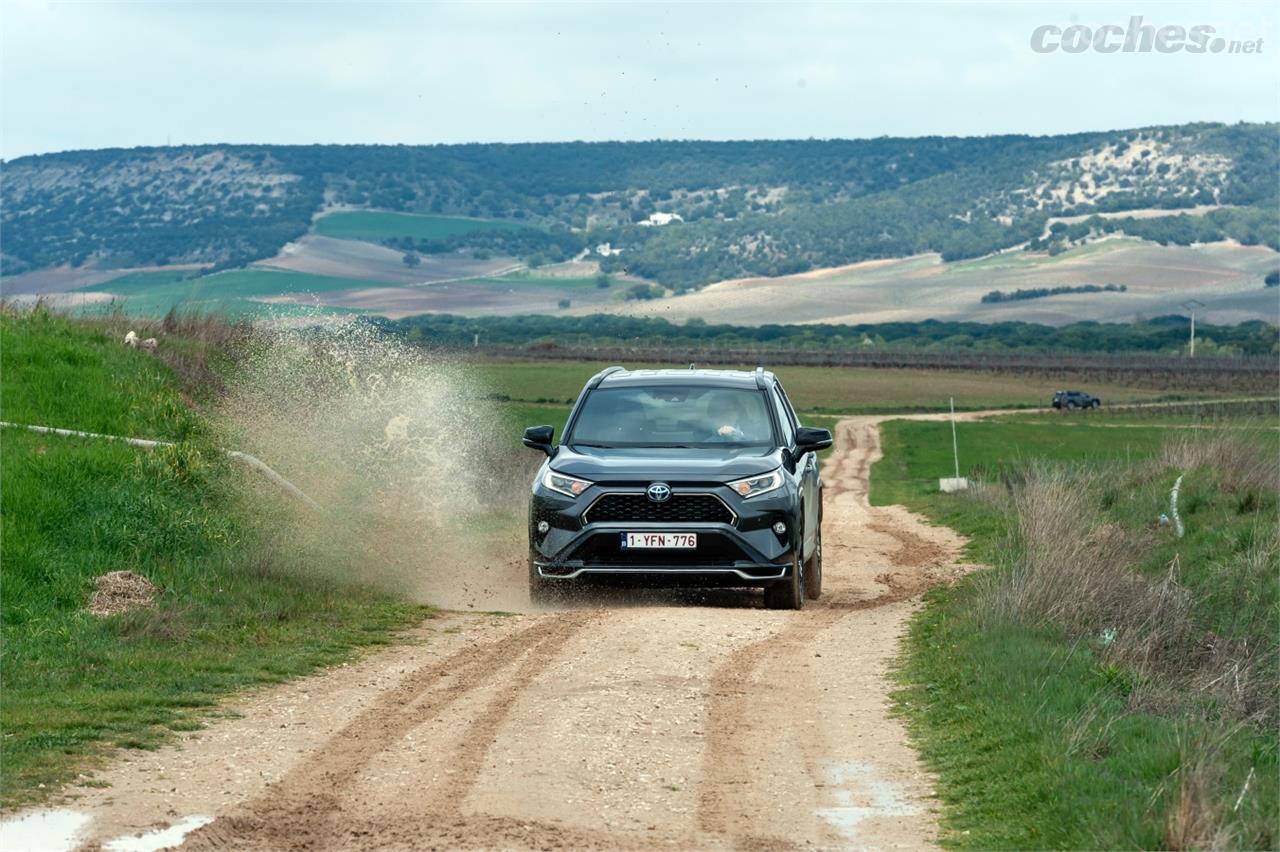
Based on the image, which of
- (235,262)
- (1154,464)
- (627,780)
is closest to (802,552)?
(627,780)

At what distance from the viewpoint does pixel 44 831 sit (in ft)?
23.2

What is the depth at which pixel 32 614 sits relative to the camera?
13.2 meters

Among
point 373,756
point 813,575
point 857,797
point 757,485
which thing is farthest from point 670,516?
point 857,797

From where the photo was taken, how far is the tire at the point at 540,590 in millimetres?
14258

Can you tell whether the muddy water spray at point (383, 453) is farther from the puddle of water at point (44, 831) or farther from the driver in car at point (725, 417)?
the puddle of water at point (44, 831)

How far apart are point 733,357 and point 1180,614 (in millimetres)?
113015

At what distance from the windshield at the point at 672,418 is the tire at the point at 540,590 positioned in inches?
52.2

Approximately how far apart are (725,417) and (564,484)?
73.3 inches

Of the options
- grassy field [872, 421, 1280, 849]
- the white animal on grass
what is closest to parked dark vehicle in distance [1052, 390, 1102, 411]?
grassy field [872, 421, 1280, 849]

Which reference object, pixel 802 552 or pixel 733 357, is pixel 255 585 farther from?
pixel 733 357

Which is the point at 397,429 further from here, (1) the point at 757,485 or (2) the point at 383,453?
(1) the point at 757,485

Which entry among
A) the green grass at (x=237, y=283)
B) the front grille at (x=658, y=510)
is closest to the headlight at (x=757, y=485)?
the front grille at (x=658, y=510)

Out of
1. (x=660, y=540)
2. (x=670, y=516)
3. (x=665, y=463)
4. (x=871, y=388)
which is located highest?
(x=665, y=463)

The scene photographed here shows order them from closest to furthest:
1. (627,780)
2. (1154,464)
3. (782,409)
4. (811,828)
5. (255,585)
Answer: (811,828), (627,780), (255,585), (782,409), (1154,464)
